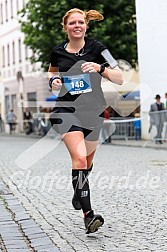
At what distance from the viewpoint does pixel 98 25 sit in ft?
98.2

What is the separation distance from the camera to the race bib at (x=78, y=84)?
20.2 ft

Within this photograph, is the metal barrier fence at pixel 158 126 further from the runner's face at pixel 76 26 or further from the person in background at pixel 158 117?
the runner's face at pixel 76 26

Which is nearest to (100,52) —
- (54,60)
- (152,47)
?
(54,60)

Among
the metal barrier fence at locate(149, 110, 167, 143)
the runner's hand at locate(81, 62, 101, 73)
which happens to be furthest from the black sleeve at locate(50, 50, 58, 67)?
the metal barrier fence at locate(149, 110, 167, 143)

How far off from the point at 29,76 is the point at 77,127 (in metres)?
42.3

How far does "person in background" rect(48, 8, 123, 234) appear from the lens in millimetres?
6117

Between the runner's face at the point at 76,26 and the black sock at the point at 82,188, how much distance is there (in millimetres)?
1179

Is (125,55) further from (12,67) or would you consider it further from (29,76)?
(12,67)

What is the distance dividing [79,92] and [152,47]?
21498mm

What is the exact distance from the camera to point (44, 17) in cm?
3094

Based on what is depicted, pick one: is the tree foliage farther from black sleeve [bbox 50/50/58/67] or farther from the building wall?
black sleeve [bbox 50/50/58/67]

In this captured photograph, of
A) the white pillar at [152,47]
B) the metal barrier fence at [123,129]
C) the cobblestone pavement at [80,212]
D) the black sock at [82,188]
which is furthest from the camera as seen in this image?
the metal barrier fence at [123,129]

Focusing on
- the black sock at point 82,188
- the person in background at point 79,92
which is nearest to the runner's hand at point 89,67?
the person in background at point 79,92

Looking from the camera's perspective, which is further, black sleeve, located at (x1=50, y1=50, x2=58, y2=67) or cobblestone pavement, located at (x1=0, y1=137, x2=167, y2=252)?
black sleeve, located at (x1=50, y1=50, x2=58, y2=67)
